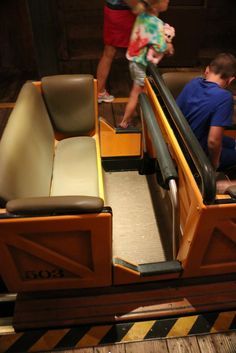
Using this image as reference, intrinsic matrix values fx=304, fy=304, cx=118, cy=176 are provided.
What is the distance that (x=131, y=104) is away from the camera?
256 centimetres

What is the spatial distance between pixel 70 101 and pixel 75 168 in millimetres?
464

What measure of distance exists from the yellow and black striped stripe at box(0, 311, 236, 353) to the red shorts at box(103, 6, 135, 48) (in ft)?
7.38

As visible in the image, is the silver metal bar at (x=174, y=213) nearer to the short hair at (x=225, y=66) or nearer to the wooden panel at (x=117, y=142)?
the short hair at (x=225, y=66)

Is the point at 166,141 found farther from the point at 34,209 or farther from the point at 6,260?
the point at 6,260

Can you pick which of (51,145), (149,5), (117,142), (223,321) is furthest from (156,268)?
(149,5)

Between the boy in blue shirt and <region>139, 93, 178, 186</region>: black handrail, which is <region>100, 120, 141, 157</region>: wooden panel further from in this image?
the boy in blue shirt

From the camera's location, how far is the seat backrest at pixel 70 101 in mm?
1974

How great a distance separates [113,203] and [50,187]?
560 millimetres

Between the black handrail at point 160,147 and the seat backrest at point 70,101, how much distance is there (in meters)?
0.41

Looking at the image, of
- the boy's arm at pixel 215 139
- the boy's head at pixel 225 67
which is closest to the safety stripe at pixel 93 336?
the boy's arm at pixel 215 139

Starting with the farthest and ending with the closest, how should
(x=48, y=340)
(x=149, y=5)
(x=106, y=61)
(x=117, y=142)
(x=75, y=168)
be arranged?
(x=106, y=61) → (x=117, y=142) → (x=149, y=5) → (x=75, y=168) → (x=48, y=340)

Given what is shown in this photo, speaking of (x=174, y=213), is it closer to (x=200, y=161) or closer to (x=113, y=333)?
(x=200, y=161)

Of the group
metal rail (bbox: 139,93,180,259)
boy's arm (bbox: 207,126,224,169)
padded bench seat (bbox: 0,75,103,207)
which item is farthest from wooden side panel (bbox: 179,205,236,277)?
padded bench seat (bbox: 0,75,103,207)

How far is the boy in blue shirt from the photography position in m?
1.53
